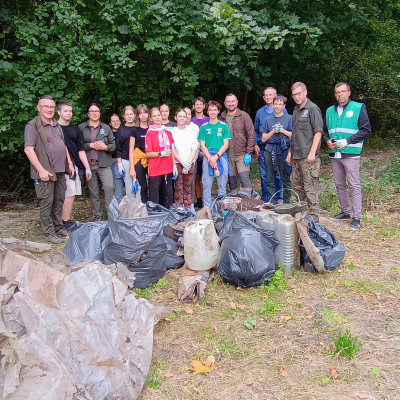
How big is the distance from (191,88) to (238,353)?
547 cm

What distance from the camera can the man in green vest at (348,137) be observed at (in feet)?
17.2

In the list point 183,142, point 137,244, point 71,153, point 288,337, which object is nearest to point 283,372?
point 288,337

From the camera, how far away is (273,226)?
13.5ft

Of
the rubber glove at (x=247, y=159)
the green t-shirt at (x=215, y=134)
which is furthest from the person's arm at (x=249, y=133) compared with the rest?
the green t-shirt at (x=215, y=134)

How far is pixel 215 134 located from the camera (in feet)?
19.2

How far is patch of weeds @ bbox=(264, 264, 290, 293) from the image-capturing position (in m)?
3.82

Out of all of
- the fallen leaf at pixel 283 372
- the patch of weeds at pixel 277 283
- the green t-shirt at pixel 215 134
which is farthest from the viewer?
the green t-shirt at pixel 215 134

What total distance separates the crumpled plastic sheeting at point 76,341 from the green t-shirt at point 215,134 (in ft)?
11.0

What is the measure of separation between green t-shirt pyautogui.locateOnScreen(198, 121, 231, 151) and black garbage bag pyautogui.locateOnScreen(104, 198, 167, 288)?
2.22 m

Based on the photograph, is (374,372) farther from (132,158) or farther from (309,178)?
(132,158)

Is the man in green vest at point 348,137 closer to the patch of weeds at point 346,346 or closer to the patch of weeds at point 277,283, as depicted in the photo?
the patch of weeds at point 277,283

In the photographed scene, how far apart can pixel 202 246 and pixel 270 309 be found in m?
0.94

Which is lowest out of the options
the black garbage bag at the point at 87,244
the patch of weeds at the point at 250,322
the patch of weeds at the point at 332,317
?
the patch of weeds at the point at 332,317

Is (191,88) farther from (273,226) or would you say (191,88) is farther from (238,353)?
(238,353)
